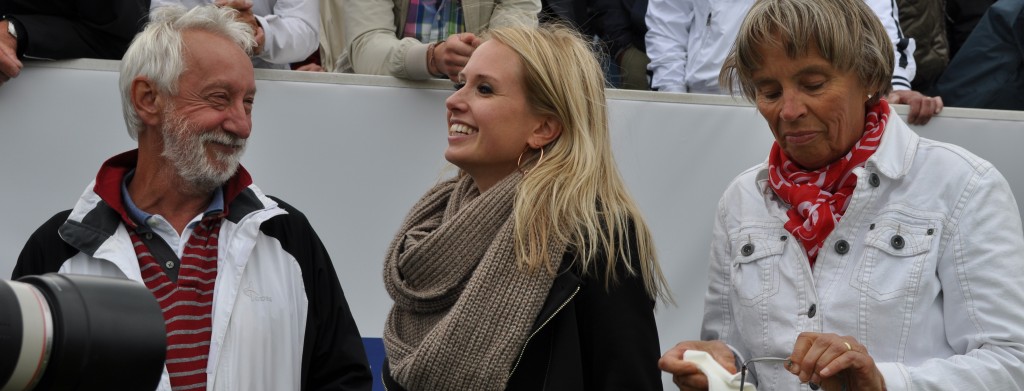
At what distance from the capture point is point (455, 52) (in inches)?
179

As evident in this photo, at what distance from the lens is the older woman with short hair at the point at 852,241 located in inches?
117

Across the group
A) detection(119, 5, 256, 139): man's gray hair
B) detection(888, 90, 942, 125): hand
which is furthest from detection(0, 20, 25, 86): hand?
detection(888, 90, 942, 125): hand

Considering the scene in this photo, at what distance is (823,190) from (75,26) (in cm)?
268

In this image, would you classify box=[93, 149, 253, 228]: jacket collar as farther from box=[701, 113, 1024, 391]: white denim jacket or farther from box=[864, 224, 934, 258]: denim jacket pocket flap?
box=[864, 224, 934, 258]: denim jacket pocket flap

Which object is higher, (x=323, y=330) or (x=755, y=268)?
(x=755, y=268)

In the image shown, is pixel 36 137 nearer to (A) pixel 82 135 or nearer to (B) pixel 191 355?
(A) pixel 82 135

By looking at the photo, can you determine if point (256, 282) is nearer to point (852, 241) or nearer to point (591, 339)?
point (591, 339)

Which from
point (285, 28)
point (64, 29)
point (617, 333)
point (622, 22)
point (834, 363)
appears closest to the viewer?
point (834, 363)

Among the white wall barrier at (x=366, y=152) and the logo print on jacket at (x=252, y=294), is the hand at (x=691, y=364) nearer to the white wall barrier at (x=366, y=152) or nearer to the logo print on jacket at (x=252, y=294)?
the logo print on jacket at (x=252, y=294)

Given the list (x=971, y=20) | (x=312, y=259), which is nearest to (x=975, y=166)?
(x=312, y=259)

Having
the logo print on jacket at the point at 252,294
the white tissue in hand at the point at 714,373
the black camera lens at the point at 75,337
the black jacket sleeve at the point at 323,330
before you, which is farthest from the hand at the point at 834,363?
the black camera lens at the point at 75,337

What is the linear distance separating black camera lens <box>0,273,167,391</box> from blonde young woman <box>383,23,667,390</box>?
52.2 inches

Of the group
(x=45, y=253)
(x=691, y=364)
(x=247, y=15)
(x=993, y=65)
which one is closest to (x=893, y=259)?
(x=691, y=364)

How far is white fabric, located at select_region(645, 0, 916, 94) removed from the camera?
5648 millimetres
